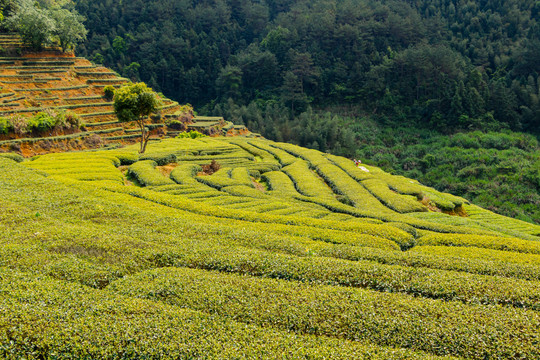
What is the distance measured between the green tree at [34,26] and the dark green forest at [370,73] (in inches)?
1281

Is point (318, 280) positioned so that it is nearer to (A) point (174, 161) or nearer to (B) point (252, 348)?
(B) point (252, 348)

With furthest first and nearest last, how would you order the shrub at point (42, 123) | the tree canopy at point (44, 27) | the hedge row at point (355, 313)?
the tree canopy at point (44, 27)
the shrub at point (42, 123)
the hedge row at point (355, 313)

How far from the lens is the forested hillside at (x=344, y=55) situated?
6531 centimetres

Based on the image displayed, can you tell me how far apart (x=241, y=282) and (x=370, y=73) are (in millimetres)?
75365

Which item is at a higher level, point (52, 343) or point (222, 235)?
point (52, 343)

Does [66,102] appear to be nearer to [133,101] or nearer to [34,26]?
[34,26]

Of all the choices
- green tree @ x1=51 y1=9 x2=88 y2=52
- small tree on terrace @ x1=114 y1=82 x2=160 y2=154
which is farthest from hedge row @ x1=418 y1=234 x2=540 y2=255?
green tree @ x1=51 y1=9 x2=88 y2=52

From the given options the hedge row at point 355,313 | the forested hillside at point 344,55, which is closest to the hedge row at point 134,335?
the hedge row at point 355,313

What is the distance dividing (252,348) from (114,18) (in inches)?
4684

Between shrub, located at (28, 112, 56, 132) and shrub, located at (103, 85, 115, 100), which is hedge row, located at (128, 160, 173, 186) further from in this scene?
shrub, located at (103, 85, 115, 100)

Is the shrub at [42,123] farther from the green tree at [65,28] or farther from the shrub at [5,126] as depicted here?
the green tree at [65,28]

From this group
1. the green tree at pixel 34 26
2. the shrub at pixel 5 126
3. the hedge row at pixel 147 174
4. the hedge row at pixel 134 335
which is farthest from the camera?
the green tree at pixel 34 26

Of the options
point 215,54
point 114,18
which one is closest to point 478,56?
point 215,54

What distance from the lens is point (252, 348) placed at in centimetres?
703
